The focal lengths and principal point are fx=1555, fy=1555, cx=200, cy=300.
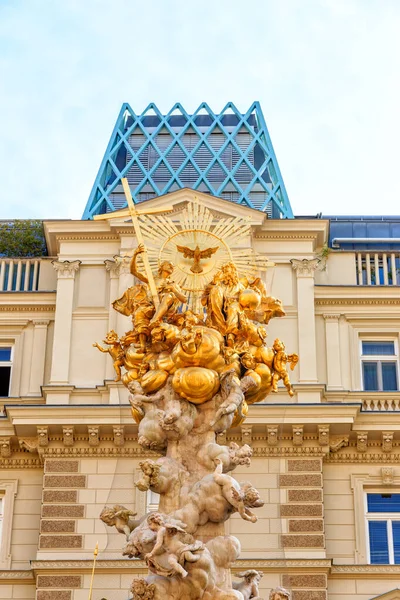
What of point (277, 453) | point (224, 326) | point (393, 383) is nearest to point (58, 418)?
point (277, 453)

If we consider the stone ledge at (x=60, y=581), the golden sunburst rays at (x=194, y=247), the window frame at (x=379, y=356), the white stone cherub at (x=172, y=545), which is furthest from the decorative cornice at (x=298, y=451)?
the white stone cherub at (x=172, y=545)

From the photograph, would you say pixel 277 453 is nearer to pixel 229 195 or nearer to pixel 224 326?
pixel 229 195

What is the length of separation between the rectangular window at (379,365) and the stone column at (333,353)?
2.03 feet

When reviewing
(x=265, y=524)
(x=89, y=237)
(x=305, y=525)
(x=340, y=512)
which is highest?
(x=89, y=237)

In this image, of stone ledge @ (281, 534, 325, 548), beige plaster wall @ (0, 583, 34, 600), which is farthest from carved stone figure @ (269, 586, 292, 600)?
beige plaster wall @ (0, 583, 34, 600)

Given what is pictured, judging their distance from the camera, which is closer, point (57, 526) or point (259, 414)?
point (57, 526)

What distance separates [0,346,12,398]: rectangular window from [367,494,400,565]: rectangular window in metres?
7.64

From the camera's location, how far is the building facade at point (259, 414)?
28391mm

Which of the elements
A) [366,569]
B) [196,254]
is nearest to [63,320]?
[366,569]

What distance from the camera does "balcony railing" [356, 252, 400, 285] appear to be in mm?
32719

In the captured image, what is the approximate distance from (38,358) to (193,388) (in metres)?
16.1

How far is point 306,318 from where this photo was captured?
103 ft

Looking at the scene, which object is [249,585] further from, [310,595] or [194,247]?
[310,595]

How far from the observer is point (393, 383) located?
104 ft
